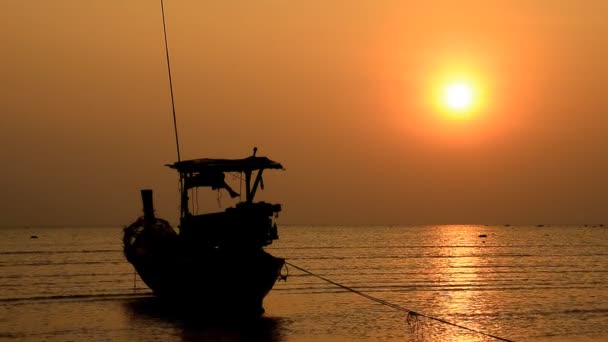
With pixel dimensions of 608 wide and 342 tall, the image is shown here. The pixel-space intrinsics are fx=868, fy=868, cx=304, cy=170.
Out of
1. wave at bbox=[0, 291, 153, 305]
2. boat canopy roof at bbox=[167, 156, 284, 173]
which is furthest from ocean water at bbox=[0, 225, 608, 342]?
boat canopy roof at bbox=[167, 156, 284, 173]

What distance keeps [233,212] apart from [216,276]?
9.96ft

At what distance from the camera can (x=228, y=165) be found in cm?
3872

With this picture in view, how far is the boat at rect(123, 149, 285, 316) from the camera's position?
38.4 meters

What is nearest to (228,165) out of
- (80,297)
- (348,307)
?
(348,307)

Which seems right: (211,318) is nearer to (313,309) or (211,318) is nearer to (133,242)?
(313,309)

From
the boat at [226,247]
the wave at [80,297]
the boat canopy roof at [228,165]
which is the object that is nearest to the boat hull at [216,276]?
the boat at [226,247]

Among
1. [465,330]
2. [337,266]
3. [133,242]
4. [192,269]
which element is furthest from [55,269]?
[465,330]

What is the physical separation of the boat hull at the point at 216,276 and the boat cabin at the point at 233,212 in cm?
51

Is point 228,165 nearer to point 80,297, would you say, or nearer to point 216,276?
point 216,276

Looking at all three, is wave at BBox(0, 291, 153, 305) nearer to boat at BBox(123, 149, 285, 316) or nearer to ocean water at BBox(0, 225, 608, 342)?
ocean water at BBox(0, 225, 608, 342)

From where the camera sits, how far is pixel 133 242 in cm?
5162

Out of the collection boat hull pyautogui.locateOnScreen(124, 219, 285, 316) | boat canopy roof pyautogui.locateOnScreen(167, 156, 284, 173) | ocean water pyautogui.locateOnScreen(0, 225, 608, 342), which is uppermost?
boat canopy roof pyautogui.locateOnScreen(167, 156, 284, 173)

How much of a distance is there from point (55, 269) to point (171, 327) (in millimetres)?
47044

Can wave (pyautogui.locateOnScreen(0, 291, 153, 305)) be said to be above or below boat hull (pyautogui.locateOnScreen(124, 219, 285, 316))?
below
